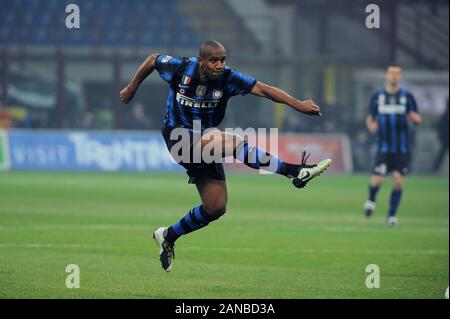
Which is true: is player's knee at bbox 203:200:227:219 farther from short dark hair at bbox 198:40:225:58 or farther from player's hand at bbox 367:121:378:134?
player's hand at bbox 367:121:378:134

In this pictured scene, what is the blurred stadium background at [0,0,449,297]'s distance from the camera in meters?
31.8

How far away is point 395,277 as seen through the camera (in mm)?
11844

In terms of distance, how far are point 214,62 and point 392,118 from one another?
9.20 m

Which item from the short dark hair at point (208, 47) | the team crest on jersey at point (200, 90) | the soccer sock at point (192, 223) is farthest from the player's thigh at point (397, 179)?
the short dark hair at point (208, 47)

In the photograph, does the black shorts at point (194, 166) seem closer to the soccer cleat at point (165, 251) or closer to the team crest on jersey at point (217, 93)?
the team crest on jersey at point (217, 93)

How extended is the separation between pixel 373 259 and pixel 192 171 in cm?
360

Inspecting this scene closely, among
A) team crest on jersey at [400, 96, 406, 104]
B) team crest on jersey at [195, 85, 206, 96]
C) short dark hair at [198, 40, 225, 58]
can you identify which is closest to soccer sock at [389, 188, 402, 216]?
team crest on jersey at [400, 96, 406, 104]

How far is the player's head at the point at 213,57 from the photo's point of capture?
1002 centimetres

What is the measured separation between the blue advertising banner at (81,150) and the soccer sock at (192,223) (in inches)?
802

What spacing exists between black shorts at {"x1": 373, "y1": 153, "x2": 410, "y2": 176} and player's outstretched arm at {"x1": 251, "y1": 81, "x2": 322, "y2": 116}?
846 centimetres

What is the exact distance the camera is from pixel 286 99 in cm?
1027

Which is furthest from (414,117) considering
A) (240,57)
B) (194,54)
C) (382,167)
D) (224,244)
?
(240,57)

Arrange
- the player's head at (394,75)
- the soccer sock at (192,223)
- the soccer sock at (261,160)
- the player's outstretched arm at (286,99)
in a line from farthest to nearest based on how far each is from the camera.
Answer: the player's head at (394,75) < the soccer sock at (192,223) < the soccer sock at (261,160) < the player's outstretched arm at (286,99)

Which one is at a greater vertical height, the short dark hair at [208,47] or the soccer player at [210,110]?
the short dark hair at [208,47]
